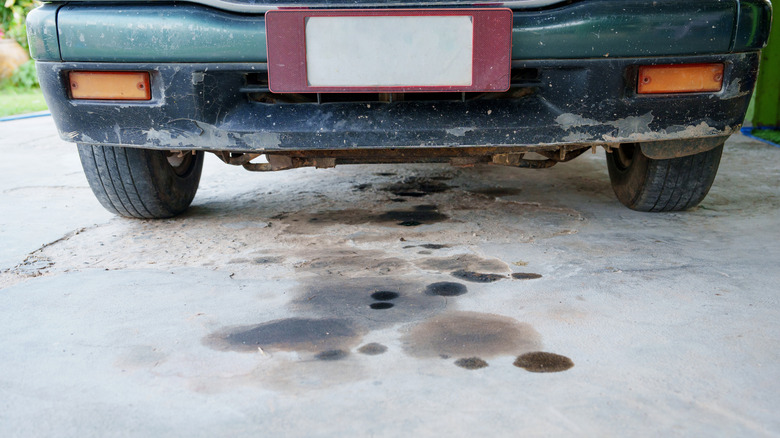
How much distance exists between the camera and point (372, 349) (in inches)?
54.8

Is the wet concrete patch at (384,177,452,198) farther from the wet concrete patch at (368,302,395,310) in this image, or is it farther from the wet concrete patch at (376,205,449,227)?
the wet concrete patch at (368,302,395,310)

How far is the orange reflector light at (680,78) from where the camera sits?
5.99 feet

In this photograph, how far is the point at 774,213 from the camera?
95.3 inches

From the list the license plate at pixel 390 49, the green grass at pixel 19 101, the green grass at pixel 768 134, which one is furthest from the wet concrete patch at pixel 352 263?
the green grass at pixel 19 101

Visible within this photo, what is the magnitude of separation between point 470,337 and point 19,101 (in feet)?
24.7

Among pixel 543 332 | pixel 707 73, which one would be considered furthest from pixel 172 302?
pixel 707 73

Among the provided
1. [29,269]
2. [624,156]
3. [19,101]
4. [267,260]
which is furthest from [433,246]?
[19,101]

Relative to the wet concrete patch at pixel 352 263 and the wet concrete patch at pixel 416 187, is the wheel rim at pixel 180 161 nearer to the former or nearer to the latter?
the wet concrete patch at pixel 352 263

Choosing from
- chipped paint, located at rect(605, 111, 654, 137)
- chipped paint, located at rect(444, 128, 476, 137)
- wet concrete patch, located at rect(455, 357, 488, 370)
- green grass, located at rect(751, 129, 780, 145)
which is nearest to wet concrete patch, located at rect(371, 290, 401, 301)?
wet concrete patch, located at rect(455, 357, 488, 370)

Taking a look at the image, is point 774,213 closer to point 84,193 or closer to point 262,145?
point 262,145

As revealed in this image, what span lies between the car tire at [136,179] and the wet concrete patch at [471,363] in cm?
142

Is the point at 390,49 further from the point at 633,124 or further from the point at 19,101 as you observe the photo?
the point at 19,101

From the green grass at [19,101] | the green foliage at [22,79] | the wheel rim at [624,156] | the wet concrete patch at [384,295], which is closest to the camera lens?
the wet concrete patch at [384,295]

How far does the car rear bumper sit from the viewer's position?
1832 millimetres
